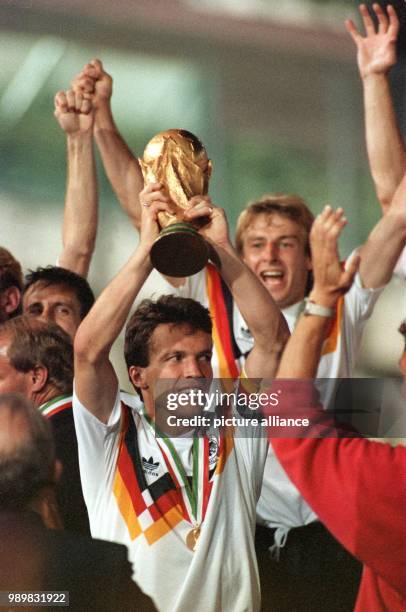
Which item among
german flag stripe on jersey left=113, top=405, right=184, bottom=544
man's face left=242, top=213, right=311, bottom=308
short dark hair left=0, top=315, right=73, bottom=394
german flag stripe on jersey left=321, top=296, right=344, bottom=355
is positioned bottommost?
german flag stripe on jersey left=113, top=405, right=184, bottom=544

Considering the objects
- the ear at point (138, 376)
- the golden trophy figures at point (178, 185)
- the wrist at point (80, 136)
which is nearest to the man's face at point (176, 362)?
the ear at point (138, 376)

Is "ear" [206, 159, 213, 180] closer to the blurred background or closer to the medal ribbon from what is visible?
the blurred background

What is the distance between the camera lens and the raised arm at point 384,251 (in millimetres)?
2832

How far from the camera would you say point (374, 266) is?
9.30 ft

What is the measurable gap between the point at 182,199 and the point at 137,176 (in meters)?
0.26

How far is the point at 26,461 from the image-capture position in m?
2.76

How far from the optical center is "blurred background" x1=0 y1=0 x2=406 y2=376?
2883mm

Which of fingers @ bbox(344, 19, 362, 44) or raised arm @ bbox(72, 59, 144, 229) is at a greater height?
fingers @ bbox(344, 19, 362, 44)

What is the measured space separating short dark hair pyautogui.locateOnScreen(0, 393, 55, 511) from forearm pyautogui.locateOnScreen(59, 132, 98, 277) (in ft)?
1.39

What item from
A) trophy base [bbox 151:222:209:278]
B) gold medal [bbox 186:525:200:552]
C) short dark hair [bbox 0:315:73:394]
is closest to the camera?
trophy base [bbox 151:222:209:278]

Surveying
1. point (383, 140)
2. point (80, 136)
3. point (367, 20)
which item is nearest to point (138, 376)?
point (80, 136)

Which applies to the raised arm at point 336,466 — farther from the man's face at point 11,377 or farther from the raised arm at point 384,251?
the man's face at point 11,377

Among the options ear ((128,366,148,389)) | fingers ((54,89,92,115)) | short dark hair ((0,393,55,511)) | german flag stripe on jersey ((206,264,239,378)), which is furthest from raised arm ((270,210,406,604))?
fingers ((54,89,92,115))

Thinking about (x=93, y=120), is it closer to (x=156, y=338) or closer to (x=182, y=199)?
(x=182, y=199)
